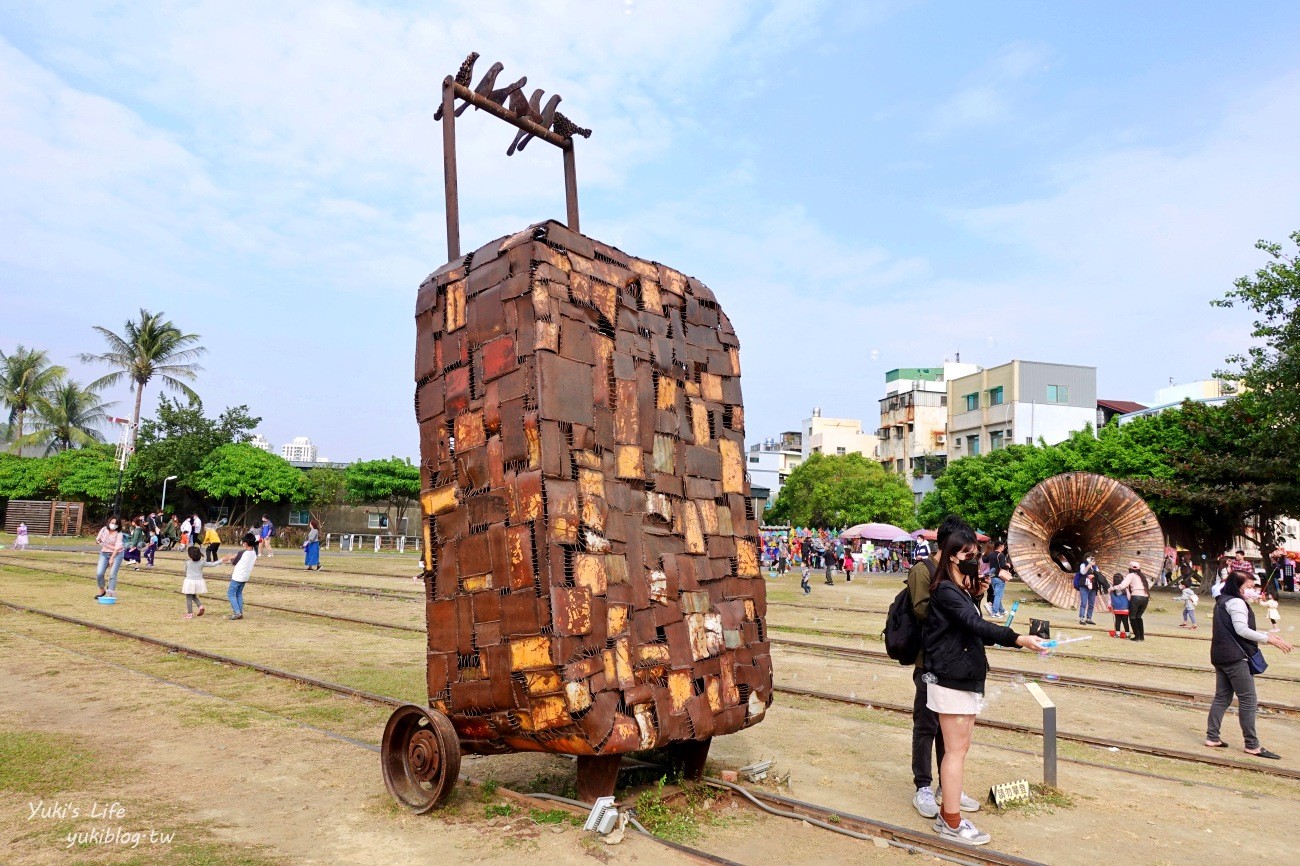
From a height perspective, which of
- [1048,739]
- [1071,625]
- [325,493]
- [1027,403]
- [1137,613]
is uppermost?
[1027,403]

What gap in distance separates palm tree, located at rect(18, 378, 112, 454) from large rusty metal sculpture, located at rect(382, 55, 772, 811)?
61715 mm

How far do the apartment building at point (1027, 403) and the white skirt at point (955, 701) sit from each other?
56.1 meters

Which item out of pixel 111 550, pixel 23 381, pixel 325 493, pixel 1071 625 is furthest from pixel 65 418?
pixel 1071 625

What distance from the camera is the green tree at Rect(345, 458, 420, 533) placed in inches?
2014

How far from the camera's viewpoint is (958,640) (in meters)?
5.28

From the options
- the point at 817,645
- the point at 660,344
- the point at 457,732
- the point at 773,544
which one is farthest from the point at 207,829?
the point at 773,544

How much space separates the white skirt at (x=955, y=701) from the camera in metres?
5.20

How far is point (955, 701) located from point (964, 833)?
733mm

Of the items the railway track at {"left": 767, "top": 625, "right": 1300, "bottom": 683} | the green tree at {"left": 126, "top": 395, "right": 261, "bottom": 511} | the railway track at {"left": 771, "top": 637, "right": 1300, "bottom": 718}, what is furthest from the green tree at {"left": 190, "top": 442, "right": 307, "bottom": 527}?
the railway track at {"left": 771, "top": 637, "right": 1300, "bottom": 718}

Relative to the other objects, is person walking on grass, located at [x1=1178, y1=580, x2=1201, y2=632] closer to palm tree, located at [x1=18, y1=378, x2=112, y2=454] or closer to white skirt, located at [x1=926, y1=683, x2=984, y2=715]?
white skirt, located at [x1=926, y1=683, x2=984, y2=715]

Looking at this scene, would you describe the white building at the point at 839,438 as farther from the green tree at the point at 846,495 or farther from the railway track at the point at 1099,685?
the railway track at the point at 1099,685

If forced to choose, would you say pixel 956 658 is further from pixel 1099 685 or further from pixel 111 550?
pixel 111 550

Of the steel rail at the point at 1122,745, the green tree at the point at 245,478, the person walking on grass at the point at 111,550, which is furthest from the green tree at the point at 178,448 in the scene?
the steel rail at the point at 1122,745

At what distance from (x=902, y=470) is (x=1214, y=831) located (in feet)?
240
